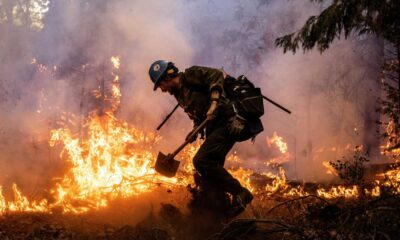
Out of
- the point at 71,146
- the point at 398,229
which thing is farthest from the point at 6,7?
the point at 398,229

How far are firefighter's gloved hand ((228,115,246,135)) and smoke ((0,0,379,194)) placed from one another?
28.3 feet

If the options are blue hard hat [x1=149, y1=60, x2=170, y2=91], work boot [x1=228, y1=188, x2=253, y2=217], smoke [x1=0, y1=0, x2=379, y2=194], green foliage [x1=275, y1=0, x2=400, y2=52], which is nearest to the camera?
work boot [x1=228, y1=188, x2=253, y2=217]

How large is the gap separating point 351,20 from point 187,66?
33.6 ft

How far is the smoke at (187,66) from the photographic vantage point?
13.9 meters

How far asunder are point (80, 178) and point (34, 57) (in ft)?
46.1

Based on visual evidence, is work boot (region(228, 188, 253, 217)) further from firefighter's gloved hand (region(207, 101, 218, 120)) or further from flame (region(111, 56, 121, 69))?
flame (region(111, 56, 121, 69))

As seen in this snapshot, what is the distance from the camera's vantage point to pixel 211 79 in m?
4.91

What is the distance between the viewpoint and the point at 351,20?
6551mm

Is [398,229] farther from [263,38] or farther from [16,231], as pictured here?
[263,38]

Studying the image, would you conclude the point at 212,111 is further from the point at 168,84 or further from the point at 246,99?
the point at 168,84

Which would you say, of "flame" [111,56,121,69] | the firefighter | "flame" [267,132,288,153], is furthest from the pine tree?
"flame" [267,132,288,153]

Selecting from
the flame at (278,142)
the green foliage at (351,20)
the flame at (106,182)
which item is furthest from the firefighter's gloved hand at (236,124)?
the flame at (278,142)

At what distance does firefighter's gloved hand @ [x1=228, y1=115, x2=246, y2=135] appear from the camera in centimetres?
479

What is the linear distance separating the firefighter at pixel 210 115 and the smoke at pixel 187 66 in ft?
26.9
